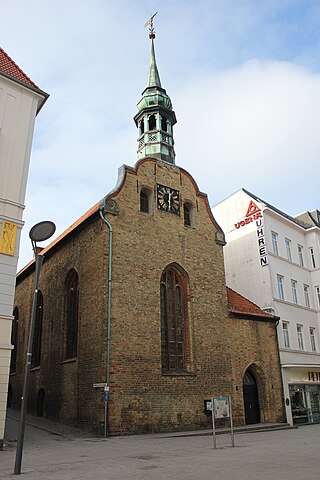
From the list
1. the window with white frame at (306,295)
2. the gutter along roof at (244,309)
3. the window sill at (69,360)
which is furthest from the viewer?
the window with white frame at (306,295)

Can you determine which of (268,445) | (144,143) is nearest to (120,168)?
(144,143)

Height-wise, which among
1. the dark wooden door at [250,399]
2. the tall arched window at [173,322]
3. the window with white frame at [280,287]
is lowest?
the dark wooden door at [250,399]

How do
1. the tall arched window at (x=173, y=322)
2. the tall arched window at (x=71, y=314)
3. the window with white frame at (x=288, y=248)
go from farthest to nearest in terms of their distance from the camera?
the window with white frame at (x=288, y=248)
the tall arched window at (x=71, y=314)
the tall arched window at (x=173, y=322)

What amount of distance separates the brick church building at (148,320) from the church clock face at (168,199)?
0.06m

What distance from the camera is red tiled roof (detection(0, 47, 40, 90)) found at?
16.2m

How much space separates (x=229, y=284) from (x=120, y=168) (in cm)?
1259

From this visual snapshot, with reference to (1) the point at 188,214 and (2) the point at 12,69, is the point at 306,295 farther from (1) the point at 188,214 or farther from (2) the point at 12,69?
(2) the point at 12,69

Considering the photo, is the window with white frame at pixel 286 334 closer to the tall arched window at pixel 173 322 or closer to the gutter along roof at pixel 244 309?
the gutter along roof at pixel 244 309

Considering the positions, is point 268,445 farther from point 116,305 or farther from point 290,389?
point 290,389

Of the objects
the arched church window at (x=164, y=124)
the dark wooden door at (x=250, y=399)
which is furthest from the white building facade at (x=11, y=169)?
the dark wooden door at (x=250, y=399)

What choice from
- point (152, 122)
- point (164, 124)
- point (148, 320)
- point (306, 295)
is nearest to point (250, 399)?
point (148, 320)

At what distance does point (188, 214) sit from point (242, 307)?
5.87 meters

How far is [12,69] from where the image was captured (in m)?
16.5

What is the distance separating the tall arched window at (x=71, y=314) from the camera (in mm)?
20741
